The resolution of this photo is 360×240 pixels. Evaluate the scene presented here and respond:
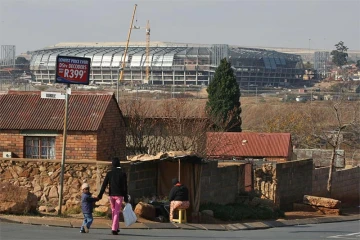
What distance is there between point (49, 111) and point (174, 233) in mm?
10802

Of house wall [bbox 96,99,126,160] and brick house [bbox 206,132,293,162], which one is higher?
house wall [bbox 96,99,126,160]

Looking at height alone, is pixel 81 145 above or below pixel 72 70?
below

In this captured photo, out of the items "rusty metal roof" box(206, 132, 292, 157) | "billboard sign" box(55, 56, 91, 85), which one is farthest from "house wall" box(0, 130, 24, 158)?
"rusty metal roof" box(206, 132, 292, 157)

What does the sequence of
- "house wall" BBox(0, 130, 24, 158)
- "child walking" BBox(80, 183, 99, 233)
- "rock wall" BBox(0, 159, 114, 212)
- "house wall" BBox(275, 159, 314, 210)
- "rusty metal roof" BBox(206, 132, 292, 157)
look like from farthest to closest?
"rusty metal roof" BBox(206, 132, 292, 157), "house wall" BBox(275, 159, 314, 210), "house wall" BBox(0, 130, 24, 158), "rock wall" BBox(0, 159, 114, 212), "child walking" BBox(80, 183, 99, 233)

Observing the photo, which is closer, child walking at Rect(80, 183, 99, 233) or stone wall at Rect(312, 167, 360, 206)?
child walking at Rect(80, 183, 99, 233)

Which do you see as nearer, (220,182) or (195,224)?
(195,224)

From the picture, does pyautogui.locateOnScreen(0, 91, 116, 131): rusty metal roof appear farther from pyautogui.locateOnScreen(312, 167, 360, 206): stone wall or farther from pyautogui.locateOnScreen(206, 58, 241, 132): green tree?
pyautogui.locateOnScreen(206, 58, 241, 132): green tree

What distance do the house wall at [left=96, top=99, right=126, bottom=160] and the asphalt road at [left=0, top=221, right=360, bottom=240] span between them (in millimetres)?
7273

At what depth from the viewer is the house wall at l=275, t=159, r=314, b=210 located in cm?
3041

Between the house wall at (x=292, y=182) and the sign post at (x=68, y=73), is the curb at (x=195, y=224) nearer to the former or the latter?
the sign post at (x=68, y=73)

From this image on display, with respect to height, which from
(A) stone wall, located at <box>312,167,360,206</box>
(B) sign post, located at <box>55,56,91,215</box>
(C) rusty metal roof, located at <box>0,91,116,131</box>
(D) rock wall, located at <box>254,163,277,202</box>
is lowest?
(A) stone wall, located at <box>312,167,360,206</box>

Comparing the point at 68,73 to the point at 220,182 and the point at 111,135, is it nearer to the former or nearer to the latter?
the point at 220,182

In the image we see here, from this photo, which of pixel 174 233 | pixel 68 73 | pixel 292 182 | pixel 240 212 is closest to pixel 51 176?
pixel 68 73

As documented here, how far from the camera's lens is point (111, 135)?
28578 millimetres
